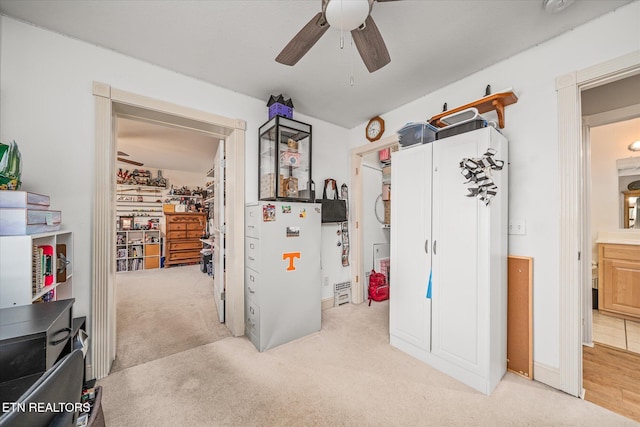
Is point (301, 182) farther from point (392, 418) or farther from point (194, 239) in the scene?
point (194, 239)

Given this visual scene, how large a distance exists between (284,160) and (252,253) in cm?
102

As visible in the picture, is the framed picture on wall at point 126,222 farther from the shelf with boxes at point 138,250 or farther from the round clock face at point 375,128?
the round clock face at point 375,128

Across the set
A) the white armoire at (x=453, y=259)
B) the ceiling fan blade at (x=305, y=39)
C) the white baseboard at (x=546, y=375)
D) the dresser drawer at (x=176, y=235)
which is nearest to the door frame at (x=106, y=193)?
the ceiling fan blade at (x=305, y=39)

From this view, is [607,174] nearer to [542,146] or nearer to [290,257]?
[542,146]

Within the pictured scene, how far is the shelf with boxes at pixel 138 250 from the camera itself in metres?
5.75

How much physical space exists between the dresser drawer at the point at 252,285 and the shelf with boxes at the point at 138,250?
4.78 meters

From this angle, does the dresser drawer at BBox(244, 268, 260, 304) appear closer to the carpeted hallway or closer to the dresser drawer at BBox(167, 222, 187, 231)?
the carpeted hallway

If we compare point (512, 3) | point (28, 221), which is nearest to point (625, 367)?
point (512, 3)

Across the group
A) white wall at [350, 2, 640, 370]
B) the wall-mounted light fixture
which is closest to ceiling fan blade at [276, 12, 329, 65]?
white wall at [350, 2, 640, 370]

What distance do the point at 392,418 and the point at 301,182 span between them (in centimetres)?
217

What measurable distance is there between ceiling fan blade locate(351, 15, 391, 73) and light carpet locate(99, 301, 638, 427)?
2197 mm

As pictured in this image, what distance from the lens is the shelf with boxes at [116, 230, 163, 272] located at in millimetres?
5750

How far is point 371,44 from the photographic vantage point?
1443mm

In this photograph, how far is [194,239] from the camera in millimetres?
6445
